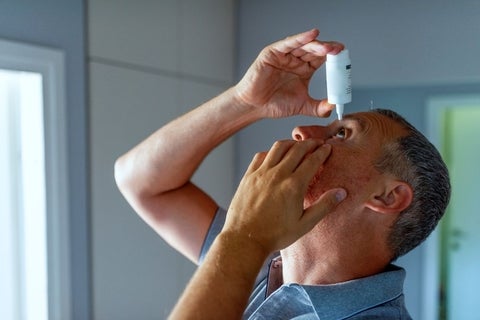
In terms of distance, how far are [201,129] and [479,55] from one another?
5.46 feet

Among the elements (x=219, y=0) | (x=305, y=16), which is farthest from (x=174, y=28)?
(x=305, y=16)

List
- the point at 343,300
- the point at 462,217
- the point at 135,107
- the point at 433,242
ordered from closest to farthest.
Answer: the point at 343,300 < the point at 135,107 < the point at 433,242 < the point at 462,217

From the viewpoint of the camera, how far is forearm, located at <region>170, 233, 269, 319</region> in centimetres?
78

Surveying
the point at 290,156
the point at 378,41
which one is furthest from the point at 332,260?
the point at 378,41

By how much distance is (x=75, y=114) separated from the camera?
1802mm

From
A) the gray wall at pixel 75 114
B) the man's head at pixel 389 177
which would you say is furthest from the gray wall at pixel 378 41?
the man's head at pixel 389 177

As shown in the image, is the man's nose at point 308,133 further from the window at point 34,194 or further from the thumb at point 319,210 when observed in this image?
the window at point 34,194

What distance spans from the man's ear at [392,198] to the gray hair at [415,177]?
0.01 m

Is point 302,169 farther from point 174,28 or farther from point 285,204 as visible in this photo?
point 174,28

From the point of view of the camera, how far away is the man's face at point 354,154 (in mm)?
1124

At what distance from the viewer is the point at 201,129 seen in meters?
1.37

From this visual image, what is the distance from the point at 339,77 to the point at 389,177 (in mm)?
247

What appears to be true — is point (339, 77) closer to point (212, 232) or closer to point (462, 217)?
point (212, 232)

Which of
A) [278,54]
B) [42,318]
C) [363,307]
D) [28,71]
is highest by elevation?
[278,54]
